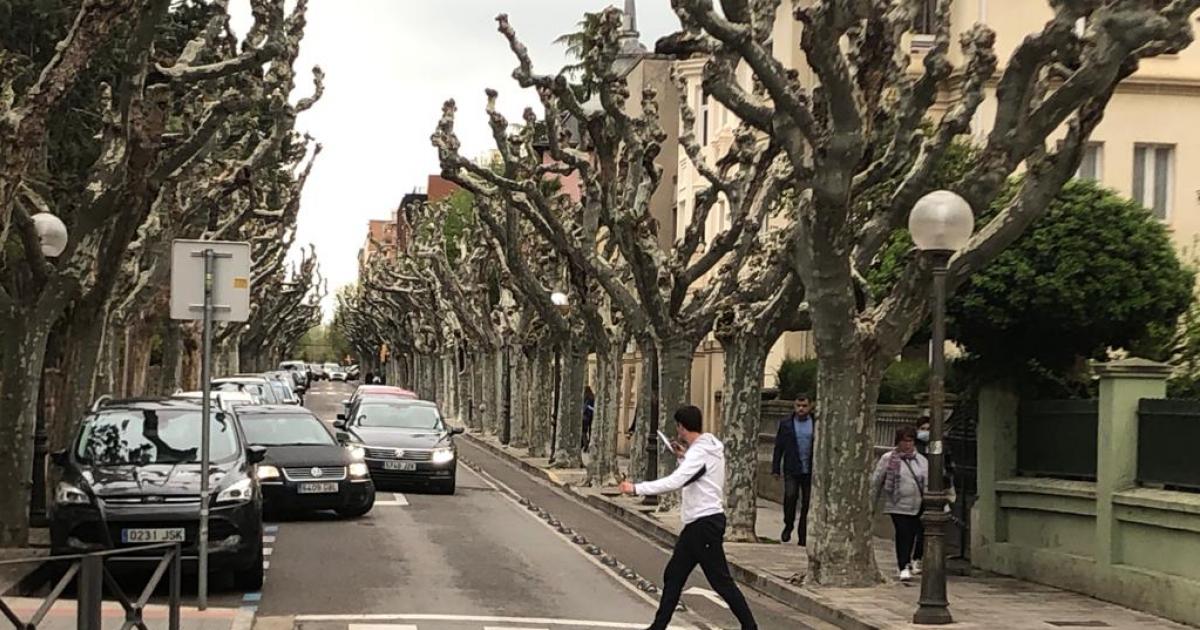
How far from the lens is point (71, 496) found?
15.0 meters

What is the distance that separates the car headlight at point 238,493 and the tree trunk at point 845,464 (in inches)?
231

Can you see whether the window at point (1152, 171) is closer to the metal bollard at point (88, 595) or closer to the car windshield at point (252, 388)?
the car windshield at point (252, 388)

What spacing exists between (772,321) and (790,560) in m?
3.58

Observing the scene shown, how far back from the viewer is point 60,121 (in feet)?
91.0

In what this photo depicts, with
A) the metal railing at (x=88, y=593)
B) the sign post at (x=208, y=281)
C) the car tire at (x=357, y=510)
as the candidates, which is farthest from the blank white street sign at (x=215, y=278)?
the car tire at (x=357, y=510)

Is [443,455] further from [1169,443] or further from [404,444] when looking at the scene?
[1169,443]

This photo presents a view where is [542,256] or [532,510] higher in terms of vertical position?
[542,256]

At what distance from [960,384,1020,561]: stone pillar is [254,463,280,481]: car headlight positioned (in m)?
9.47

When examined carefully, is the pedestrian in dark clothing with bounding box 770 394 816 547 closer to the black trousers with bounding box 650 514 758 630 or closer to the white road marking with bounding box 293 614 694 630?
the white road marking with bounding box 293 614 694 630

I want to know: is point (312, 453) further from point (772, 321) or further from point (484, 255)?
point (484, 255)

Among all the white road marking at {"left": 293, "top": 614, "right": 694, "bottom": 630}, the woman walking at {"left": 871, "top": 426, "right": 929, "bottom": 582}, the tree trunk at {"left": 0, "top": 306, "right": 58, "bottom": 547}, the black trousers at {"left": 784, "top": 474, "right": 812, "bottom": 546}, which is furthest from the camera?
the black trousers at {"left": 784, "top": 474, "right": 812, "bottom": 546}

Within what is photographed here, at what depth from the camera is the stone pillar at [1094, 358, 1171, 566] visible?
16359 mm

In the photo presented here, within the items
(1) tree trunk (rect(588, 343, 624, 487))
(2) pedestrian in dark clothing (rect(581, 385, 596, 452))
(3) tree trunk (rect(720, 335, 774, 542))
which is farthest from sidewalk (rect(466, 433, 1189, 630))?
(2) pedestrian in dark clothing (rect(581, 385, 596, 452))

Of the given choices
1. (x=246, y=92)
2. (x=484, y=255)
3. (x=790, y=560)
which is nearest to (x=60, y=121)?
(x=246, y=92)
